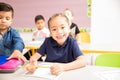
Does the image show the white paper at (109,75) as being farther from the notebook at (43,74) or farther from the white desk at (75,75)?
the notebook at (43,74)

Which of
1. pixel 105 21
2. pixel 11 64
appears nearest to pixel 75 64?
pixel 11 64

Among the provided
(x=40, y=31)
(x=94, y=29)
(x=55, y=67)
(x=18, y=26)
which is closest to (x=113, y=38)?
(x=94, y=29)

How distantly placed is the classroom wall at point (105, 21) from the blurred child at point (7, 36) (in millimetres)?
3044

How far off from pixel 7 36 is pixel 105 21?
3275 mm

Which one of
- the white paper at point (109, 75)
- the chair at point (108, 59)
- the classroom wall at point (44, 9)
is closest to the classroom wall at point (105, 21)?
the classroom wall at point (44, 9)

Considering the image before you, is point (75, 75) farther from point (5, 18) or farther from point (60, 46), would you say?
point (5, 18)

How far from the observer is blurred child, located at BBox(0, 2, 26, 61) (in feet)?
5.83

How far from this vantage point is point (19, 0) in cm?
494

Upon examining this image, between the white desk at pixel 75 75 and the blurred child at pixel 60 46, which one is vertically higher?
the blurred child at pixel 60 46

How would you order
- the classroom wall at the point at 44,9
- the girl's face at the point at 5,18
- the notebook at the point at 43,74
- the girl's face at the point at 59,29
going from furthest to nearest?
1. the classroom wall at the point at 44,9
2. the girl's face at the point at 5,18
3. the girl's face at the point at 59,29
4. the notebook at the point at 43,74

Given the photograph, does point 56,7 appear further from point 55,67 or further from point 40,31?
point 55,67

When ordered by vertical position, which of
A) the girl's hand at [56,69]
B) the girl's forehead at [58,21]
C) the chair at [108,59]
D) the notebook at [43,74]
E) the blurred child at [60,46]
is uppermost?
the girl's forehead at [58,21]

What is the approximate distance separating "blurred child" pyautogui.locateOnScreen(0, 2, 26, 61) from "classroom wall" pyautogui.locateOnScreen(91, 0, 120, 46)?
3044mm

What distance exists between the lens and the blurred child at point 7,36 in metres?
1.78
